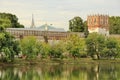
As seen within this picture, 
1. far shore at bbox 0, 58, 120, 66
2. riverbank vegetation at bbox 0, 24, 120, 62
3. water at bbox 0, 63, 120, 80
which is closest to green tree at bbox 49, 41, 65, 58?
riverbank vegetation at bbox 0, 24, 120, 62

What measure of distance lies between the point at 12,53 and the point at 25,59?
887 centimetres

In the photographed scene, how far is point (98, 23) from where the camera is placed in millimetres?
114438

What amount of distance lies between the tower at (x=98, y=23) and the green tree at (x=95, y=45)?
2647 cm

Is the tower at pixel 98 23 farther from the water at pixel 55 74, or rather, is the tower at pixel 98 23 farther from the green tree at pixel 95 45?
the water at pixel 55 74

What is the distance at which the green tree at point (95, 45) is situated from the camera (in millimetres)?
85750

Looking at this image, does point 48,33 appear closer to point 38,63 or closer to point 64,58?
point 64,58

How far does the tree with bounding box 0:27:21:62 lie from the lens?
61.9 metres

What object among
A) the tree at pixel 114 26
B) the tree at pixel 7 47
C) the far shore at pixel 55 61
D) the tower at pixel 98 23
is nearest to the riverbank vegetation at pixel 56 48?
the tree at pixel 7 47

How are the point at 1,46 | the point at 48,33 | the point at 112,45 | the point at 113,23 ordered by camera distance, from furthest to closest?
the point at 113,23 < the point at 48,33 < the point at 112,45 < the point at 1,46

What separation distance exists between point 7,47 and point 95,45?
2823cm

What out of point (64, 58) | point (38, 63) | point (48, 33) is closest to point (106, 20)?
point (48, 33)

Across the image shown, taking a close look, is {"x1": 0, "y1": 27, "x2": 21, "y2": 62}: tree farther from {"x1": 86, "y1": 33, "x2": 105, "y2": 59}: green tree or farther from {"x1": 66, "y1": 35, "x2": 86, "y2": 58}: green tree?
{"x1": 86, "y1": 33, "x2": 105, "y2": 59}: green tree

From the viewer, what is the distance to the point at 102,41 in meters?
87.1

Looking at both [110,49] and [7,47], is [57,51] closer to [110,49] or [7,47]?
[110,49]
